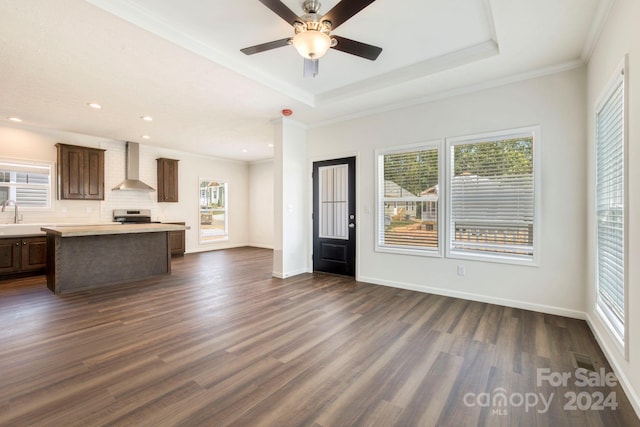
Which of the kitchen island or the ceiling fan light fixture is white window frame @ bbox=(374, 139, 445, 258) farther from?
the kitchen island

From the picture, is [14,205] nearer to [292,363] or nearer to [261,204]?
[261,204]

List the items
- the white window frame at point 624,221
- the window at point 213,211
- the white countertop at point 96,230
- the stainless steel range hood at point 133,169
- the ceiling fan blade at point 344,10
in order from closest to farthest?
the white window frame at point 624,221 → the ceiling fan blade at point 344,10 → the white countertop at point 96,230 → the stainless steel range hood at point 133,169 → the window at point 213,211

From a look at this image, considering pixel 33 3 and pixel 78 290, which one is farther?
pixel 78 290

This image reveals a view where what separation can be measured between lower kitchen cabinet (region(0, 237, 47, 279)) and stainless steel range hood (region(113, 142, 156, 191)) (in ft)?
6.23

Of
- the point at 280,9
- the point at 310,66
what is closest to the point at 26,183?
the point at 310,66

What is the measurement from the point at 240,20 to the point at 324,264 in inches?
151

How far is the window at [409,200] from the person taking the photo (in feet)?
13.7

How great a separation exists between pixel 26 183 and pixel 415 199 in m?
7.11

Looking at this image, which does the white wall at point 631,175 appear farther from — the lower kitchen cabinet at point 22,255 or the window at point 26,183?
the window at point 26,183

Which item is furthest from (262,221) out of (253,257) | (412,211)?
(412,211)

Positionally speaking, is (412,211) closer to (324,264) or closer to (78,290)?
(324,264)

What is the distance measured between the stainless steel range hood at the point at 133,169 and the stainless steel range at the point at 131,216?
594 mm

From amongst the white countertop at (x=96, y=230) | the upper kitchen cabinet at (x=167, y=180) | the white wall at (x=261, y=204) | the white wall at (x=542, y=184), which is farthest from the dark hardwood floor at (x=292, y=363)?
the white wall at (x=261, y=204)

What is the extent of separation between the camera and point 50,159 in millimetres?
5824
